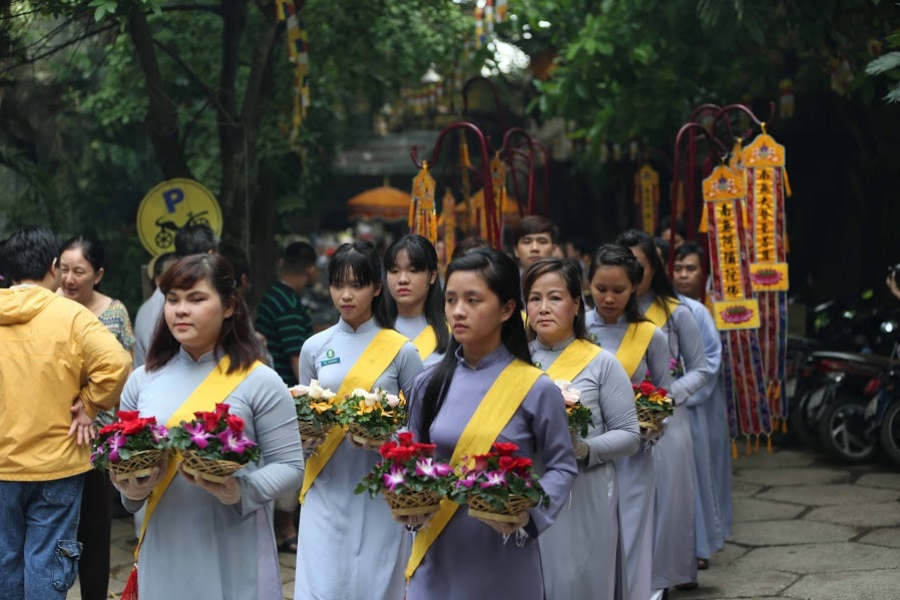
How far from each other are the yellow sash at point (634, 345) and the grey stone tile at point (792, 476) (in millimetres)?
5107

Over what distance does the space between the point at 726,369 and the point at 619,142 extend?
5.73 meters

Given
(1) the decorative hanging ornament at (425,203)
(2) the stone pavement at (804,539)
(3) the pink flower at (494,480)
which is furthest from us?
(1) the decorative hanging ornament at (425,203)

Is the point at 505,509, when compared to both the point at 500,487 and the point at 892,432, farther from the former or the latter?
the point at 892,432

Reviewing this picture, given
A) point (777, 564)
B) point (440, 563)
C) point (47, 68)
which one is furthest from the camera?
point (47, 68)

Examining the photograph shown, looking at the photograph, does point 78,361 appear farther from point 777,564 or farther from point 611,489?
point 777,564

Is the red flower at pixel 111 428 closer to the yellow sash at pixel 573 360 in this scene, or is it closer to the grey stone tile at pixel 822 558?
the yellow sash at pixel 573 360

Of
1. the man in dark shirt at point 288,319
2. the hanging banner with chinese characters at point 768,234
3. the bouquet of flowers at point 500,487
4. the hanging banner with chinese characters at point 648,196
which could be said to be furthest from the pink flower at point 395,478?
the hanging banner with chinese characters at point 648,196

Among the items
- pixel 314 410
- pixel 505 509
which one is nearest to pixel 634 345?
pixel 314 410

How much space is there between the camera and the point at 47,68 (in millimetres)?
12312

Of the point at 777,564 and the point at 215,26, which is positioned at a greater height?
the point at 215,26

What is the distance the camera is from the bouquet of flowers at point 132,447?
12.3ft

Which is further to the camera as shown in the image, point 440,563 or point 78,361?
point 78,361

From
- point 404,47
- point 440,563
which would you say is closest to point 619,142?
point 404,47

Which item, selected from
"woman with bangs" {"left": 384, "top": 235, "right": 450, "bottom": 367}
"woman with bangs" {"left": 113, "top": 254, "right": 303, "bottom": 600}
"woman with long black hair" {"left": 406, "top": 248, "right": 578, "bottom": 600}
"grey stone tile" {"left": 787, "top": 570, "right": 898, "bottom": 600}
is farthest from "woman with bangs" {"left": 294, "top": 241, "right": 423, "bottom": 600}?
"grey stone tile" {"left": 787, "top": 570, "right": 898, "bottom": 600}
